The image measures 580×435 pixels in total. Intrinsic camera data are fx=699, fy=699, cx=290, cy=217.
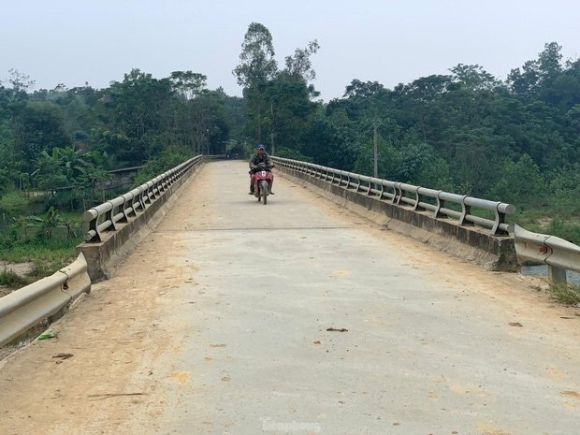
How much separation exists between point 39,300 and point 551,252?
5.75 meters

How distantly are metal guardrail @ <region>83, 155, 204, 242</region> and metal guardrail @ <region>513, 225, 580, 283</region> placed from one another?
18.9 feet

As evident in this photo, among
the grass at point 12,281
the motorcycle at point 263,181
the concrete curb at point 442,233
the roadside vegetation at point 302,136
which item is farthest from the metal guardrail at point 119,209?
the roadside vegetation at point 302,136

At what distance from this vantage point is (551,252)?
8328mm

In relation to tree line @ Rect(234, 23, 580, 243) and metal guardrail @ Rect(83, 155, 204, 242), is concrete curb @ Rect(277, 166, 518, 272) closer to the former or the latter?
metal guardrail @ Rect(83, 155, 204, 242)

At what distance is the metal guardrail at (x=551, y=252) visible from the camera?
25.7 feet

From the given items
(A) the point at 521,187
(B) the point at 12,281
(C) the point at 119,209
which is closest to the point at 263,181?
(B) the point at 12,281

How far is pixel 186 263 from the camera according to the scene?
10.7 metres

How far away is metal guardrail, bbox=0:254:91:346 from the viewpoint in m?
5.45

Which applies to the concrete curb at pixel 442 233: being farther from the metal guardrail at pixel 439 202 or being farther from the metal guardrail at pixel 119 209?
the metal guardrail at pixel 119 209

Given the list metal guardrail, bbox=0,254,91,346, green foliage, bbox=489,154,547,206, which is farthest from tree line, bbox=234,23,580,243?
metal guardrail, bbox=0,254,91,346

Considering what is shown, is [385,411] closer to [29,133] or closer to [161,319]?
[161,319]

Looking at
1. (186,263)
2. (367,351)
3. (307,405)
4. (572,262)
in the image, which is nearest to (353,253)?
(186,263)

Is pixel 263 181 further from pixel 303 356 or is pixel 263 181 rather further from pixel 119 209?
pixel 303 356

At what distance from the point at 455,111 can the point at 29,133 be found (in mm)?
59046
